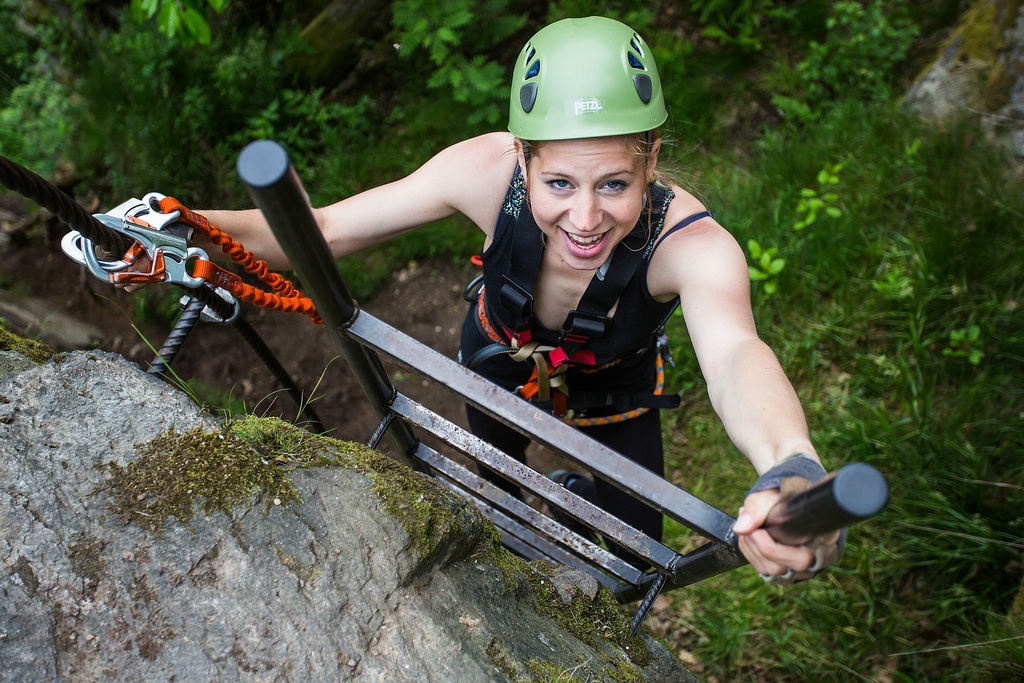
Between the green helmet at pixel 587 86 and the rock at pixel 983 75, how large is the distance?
3443 mm

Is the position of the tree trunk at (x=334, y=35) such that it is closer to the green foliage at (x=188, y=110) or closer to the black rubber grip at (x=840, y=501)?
the green foliage at (x=188, y=110)

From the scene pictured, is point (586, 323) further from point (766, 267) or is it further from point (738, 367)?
point (766, 267)

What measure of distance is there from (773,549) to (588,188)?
1116 mm

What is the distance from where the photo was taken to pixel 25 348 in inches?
77.2

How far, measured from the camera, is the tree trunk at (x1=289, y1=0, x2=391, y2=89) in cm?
534

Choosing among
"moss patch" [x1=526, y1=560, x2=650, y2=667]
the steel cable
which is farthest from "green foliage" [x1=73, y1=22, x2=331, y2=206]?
"moss patch" [x1=526, y1=560, x2=650, y2=667]

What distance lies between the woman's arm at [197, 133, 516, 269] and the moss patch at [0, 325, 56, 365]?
2.26ft

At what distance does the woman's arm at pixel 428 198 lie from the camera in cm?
246

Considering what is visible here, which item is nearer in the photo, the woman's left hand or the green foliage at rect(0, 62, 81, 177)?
the woman's left hand

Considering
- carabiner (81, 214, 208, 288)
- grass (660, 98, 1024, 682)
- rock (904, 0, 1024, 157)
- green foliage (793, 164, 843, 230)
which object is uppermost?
carabiner (81, 214, 208, 288)

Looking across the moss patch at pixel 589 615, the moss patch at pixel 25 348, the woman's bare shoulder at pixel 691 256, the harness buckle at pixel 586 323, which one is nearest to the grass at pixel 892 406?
the moss patch at pixel 589 615

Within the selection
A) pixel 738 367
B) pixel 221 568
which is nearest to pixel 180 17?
pixel 221 568

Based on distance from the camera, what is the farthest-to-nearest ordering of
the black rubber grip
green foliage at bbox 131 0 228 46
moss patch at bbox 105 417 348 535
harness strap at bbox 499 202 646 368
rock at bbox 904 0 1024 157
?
rock at bbox 904 0 1024 157 → green foliage at bbox 131 0 228 46 → harness strap at bbox 499 202 646 368 → moss patch at bbox 105 417 348 535 → the black rubber grip

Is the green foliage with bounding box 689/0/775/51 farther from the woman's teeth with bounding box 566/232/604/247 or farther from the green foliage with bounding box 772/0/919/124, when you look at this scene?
the woman's teeth with bounding box 566/232/604/247
